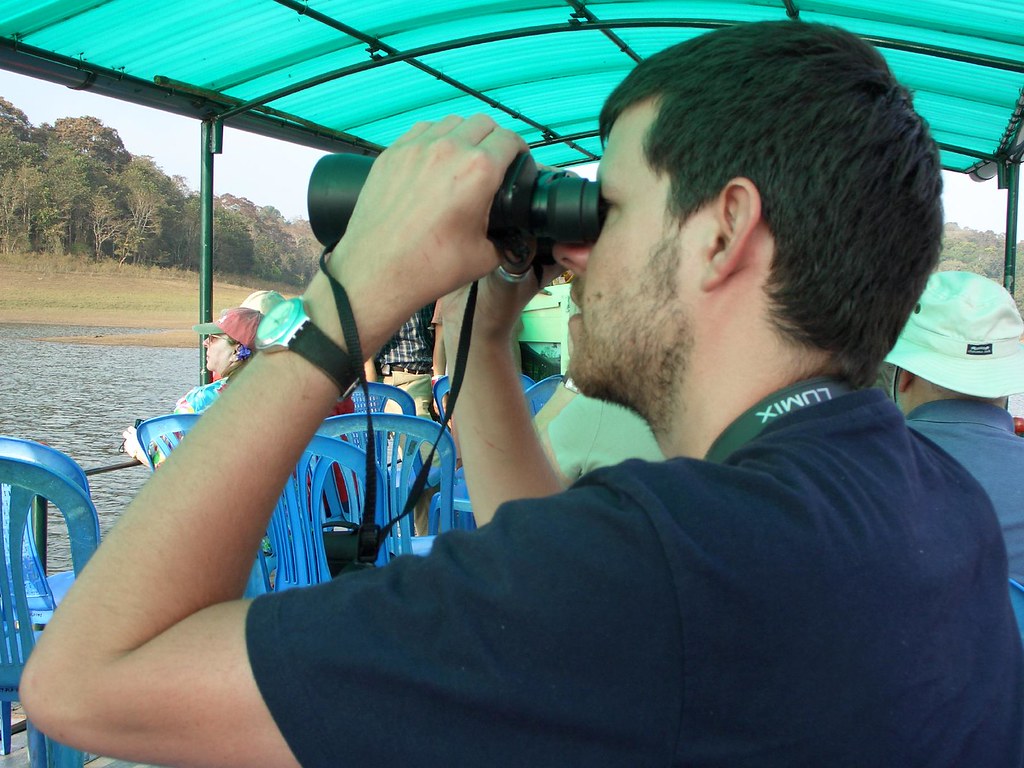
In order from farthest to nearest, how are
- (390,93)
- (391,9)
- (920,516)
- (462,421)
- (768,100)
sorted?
(390,93) → (391,9) → (462,421) → (768,100) → (920,516)

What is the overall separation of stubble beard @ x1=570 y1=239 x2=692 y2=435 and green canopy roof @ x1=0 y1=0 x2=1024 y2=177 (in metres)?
3.55

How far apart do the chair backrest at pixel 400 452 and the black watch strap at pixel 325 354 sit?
7.51 ft

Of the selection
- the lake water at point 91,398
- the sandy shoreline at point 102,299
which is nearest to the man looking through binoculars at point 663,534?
the lake water at point 91,398

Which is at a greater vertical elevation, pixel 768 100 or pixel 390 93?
pixel 390 93

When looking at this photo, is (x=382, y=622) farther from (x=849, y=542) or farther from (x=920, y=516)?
(x=920, y=516)

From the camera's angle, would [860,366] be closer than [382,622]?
No

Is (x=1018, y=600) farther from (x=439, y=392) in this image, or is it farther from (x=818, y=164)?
(x=439, y=392)

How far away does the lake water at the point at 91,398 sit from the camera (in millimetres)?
7273

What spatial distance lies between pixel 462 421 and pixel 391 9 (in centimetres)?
441

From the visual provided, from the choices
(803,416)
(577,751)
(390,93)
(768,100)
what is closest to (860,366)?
(803,416)

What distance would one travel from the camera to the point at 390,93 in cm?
646

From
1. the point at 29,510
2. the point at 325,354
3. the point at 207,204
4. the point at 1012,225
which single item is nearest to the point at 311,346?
the point at 325,354

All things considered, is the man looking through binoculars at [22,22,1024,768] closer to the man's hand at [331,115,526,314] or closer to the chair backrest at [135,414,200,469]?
the man's hand at [331,115,526,314]

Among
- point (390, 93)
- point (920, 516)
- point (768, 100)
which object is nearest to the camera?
point (920, 516)
